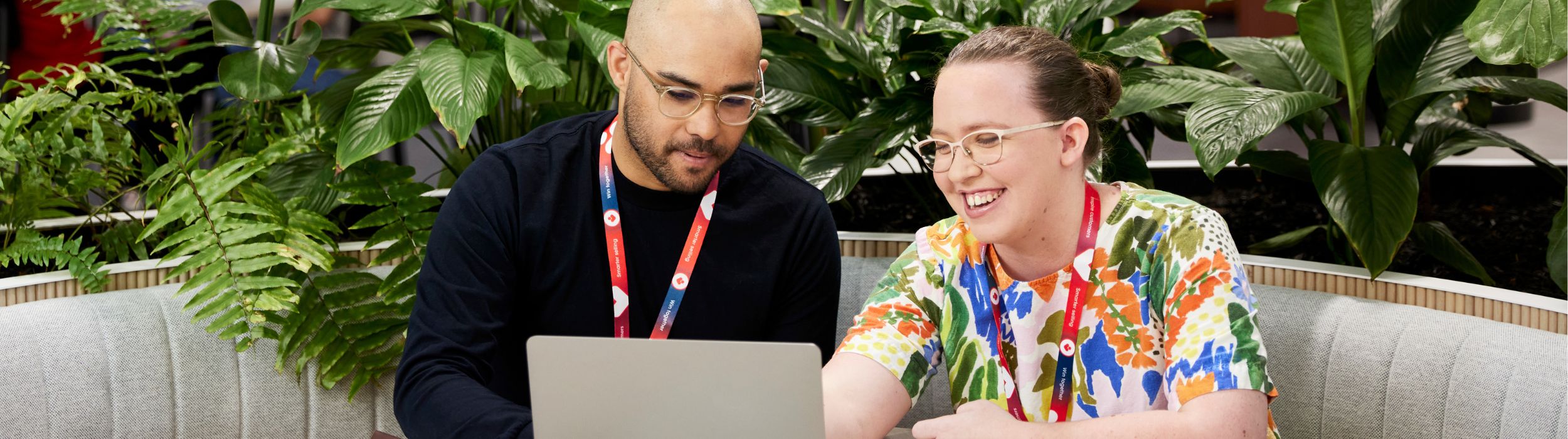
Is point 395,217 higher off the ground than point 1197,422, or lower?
higher

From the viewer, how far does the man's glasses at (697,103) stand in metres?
1.65

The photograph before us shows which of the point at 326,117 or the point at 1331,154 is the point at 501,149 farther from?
the point at 1331,154

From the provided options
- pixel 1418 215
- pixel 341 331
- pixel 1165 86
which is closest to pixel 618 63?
pixel 341 331

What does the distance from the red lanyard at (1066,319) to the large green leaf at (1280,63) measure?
1065 millimetres

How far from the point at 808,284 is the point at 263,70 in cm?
133

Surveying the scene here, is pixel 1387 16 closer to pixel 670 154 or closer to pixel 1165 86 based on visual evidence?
pixel 1165 86

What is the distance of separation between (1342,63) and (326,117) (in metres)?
2.29

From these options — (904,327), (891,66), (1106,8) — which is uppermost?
(1106,8)

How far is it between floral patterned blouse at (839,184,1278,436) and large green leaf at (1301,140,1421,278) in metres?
0.66

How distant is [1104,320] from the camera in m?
1.44

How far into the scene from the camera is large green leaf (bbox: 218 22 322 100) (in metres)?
2.29

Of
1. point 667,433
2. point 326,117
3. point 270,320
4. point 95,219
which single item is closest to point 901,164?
point 326,117

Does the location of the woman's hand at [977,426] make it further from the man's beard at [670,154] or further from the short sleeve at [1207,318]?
the man's beard at [670,154]

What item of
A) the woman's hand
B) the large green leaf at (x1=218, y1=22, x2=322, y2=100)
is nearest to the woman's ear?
the woman's hand
